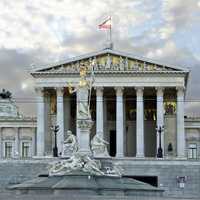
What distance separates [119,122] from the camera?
308 feet

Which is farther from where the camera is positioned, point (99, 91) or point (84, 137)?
point (99, 91)

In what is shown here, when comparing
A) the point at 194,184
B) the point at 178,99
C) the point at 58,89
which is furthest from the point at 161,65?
the point at 194,184

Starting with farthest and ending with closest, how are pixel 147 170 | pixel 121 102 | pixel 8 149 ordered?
pixel 8 149 < pixel 121 102 < pixel 147 170

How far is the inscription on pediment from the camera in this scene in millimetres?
94125

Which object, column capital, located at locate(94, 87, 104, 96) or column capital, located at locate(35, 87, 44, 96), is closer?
column capital, located at locate(94, 87, 104, 96)

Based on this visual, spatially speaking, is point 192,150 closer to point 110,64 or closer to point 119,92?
point 119,92

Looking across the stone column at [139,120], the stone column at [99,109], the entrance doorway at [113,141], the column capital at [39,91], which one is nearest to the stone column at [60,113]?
the column capital at [39,91]

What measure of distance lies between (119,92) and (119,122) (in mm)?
3755

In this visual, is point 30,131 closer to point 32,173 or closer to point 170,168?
point 32,173

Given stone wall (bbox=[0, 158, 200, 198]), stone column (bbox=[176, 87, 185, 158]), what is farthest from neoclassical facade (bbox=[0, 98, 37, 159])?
stone column (bbox=[176, 87, 185, 158])

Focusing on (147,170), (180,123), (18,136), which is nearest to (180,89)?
(180,123)

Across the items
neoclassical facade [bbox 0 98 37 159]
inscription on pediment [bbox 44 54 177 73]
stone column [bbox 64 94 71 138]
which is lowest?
neoclassical facade [bbox 0 98 37 159]

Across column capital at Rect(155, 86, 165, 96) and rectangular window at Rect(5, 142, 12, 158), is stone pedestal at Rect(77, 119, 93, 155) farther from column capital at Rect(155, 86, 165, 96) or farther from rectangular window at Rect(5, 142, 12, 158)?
rectangular window at Rect(5, 142, 12, 158)

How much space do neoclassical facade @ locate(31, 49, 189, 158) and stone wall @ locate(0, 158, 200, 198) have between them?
7764 mm
